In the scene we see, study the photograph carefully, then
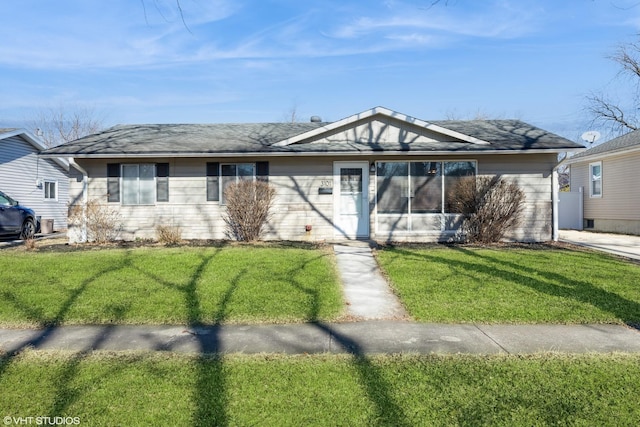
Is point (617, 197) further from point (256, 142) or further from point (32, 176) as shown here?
point (32, 176)

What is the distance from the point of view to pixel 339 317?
5539mm

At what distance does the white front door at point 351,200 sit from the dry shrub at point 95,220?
635cm

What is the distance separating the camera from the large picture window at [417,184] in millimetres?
12016

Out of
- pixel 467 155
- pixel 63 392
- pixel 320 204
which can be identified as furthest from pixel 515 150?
pixel 63 392

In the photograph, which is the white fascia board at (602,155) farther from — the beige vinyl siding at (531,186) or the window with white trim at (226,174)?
the window with white trim at (226,174)

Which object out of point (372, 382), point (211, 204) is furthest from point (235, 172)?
point (372, 382)

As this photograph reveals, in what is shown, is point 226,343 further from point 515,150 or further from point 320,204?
point 515,150

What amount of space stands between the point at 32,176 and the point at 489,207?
64.2ft

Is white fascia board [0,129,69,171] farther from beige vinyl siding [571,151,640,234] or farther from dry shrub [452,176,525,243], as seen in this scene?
beige vinyl siding [571,151,640,234]

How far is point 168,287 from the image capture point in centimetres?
675

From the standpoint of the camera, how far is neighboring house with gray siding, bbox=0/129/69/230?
1785 cm

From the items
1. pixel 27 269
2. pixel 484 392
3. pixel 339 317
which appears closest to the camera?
pixel 484 392

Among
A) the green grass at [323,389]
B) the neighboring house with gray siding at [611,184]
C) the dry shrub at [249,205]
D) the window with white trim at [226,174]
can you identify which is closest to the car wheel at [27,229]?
the window with white trim at [226,174]

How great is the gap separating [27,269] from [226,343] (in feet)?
18.0
